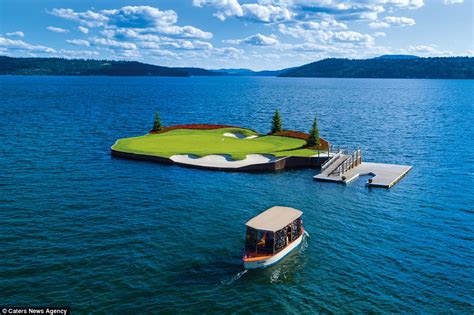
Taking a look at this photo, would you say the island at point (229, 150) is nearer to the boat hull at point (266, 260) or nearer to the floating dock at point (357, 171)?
the floating dock at point (357, 171)

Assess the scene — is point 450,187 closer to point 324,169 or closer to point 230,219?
point 324,169

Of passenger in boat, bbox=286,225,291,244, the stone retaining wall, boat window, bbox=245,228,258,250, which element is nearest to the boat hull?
passenger in boat, bbox=286,225,291,244

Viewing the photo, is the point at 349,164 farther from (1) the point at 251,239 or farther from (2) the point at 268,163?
(1) the point at 251,239

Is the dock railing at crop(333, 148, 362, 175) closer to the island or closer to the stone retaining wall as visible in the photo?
the island

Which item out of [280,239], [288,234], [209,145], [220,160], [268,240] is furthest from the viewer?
[209,145]

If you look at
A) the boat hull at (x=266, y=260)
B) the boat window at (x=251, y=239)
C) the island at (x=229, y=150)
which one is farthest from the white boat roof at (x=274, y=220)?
the island at (x=229, y=150)

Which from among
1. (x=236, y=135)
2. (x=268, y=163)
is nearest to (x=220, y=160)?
(x=268, y=163)

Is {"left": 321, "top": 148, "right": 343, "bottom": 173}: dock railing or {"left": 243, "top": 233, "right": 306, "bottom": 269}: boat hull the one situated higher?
{"left": 321, "top": 148, "right": 343, "bottom": 173}: dock railing
